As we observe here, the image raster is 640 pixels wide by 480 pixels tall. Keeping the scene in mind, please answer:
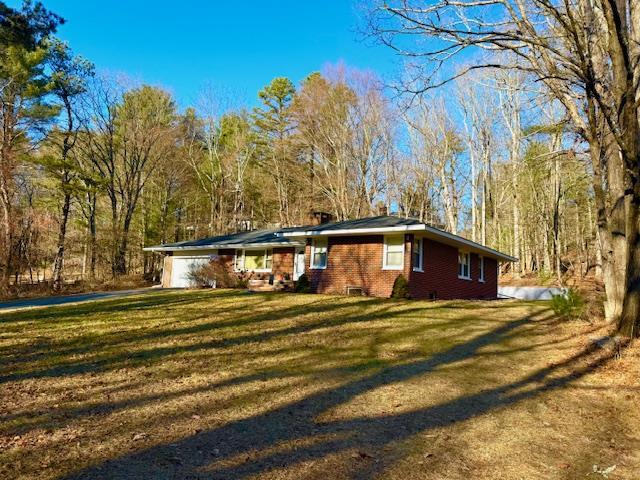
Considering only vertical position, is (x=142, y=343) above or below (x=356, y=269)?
below

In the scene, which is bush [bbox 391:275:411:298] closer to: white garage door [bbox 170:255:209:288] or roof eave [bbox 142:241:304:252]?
roof eave [bbox 142:241:304:252]

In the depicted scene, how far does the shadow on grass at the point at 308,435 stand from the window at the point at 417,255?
401 inches

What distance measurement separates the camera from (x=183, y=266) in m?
26.3

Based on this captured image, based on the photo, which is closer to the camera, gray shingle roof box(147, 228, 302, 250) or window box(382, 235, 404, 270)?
window box(382, 235, 404, 270)

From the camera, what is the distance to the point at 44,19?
1378 cm

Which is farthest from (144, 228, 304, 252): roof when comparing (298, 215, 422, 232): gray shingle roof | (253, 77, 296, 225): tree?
(253, 77, 296, 225): tree

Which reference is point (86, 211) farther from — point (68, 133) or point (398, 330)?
point (398, 330)

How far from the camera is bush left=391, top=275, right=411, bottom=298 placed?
53.1 ft

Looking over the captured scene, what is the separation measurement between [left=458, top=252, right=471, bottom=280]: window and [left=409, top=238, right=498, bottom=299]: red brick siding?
0.24 m

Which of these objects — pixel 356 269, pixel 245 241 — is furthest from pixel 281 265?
pixel 356 269

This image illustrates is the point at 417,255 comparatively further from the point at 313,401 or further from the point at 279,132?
the point at 279,132

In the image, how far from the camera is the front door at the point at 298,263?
21062 mm

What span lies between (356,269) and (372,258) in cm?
78

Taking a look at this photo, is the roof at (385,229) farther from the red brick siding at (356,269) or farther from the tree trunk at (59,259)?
the tree trunk at (59,259)
